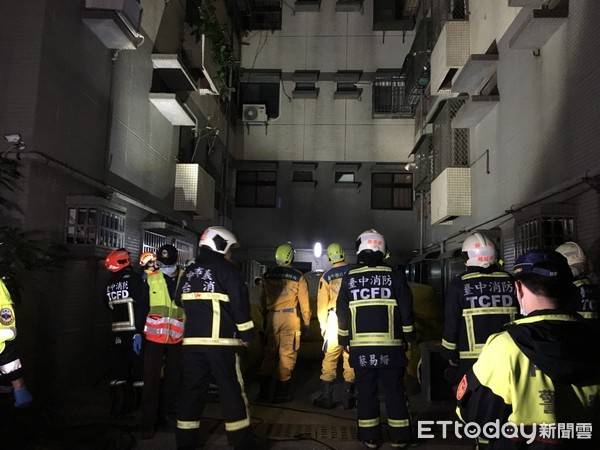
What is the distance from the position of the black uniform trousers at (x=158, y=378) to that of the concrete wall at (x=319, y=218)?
445 inches

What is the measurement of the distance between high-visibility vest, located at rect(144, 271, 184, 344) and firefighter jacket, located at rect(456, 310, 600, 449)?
3837 mm

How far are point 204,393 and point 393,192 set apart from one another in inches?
534

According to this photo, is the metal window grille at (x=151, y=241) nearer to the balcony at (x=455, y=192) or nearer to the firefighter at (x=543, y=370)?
the balcony at (x=455, y=192)

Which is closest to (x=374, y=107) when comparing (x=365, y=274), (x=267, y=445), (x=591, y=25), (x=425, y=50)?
(x=425, y=50)

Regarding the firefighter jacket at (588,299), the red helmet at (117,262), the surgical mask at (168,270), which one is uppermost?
the red helmet at (117,262)

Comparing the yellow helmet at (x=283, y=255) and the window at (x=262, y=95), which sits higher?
the window at (x=262, y=95)

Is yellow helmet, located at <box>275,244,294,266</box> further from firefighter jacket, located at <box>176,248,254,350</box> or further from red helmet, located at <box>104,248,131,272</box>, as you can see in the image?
firefighter jacket, located at <box>176,248,254,350</box>

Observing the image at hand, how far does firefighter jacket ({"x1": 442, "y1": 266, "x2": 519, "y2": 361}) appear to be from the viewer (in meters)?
4.51

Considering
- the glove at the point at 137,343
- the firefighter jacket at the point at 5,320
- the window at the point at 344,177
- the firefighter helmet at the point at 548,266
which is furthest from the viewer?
the window at the point at 344,177

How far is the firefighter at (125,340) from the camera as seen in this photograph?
554cm

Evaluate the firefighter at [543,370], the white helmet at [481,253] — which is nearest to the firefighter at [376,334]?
the white helmet at [481,253]

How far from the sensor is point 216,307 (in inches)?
174

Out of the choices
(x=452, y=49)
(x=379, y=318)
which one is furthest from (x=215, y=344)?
(x=452, y=49)

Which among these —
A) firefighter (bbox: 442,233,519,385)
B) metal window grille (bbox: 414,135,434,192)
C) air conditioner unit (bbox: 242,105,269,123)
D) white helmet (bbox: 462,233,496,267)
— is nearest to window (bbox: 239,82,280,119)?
air conditioner unit (bbox: 242,105,269,123)
